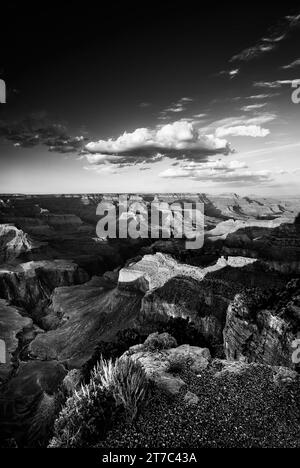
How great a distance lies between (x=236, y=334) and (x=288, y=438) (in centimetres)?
1725

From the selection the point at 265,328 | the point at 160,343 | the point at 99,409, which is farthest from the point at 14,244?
the point at 99,409

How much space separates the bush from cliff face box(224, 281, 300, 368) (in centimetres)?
1227

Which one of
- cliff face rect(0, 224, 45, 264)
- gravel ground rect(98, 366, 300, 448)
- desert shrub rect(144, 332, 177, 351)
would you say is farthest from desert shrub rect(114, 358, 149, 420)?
cliff face rect(0, 224, 45, 264)

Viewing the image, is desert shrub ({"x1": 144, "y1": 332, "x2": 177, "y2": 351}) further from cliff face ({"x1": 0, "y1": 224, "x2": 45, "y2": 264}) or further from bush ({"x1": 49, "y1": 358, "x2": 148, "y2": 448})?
cliff face ({"x1": 0, "y1": 224, "x2": 45, "y2": 264})

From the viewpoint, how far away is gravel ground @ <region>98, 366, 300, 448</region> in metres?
10.6

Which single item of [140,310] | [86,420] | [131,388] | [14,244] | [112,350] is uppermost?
[131,388]

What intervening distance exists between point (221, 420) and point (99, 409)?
457cm

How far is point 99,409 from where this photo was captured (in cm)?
1195

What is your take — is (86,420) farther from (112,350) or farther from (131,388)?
(112,350)

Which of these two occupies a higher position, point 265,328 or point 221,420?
point 221,420

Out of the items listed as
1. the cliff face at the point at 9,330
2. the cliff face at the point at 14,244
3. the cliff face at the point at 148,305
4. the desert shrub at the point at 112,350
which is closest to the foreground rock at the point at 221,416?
the desert shrub at the point at 112,350
